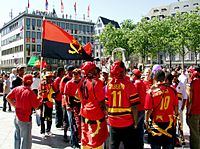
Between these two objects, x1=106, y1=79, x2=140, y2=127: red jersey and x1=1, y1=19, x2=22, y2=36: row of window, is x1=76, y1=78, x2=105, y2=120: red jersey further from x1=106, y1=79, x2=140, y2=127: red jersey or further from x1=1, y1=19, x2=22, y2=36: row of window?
x1=1, y1=19, x2=22, y2=36: row of window

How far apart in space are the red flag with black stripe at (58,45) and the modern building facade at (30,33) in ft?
196

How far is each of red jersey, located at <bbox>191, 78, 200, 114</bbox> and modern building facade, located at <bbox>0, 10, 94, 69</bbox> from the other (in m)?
63.1

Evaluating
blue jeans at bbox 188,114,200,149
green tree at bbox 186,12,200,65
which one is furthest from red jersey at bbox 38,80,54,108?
green tree at bbox 186,12,200,65

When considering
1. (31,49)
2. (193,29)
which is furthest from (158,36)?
(31,49)

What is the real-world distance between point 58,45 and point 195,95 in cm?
436

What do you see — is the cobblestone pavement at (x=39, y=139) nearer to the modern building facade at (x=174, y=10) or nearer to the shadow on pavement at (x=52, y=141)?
the shadow on pavement at (x=52, y=141)

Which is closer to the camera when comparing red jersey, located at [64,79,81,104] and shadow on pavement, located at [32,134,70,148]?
red jersey, located at [64,79,81,104]

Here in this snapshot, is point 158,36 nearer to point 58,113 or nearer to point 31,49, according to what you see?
point 31,49

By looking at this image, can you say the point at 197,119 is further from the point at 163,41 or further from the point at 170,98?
the point at 163,41

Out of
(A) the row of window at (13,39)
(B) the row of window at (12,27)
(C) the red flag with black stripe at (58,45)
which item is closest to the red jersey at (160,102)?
(C) the red flag with black stripe at (58,45)

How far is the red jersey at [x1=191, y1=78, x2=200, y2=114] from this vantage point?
6176 millimetres

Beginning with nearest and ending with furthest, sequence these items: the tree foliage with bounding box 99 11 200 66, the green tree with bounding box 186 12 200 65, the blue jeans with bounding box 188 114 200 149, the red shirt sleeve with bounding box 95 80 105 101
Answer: the red shirt sleeve with bounding box 95 80 105 101 → the blue jeans with bounding box 188 114 200 149 → the green tree with bounding box 186 12 200 65 → the tree foliage with bounding box 99 11 200 66

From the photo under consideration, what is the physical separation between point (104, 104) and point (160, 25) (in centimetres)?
4673

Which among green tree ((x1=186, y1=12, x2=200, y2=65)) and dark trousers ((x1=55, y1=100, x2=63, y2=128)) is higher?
green tree ((x1=186, y1=12, x2=200, y2=65))
